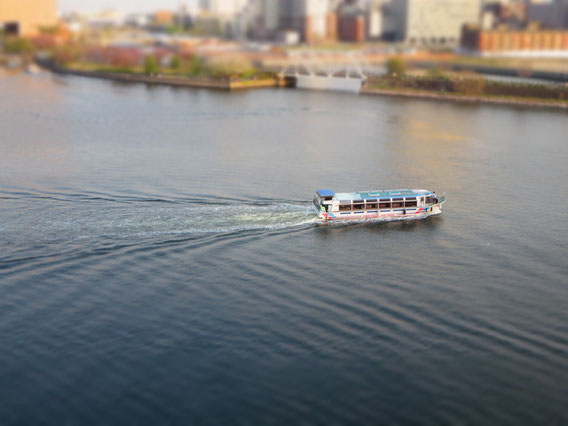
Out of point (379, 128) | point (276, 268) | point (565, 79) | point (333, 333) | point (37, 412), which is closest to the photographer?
point (37, 412)

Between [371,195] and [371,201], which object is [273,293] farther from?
[371,195]

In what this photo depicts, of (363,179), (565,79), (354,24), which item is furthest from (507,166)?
(354,24)

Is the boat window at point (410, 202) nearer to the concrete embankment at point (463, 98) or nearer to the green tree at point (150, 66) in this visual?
the concrete embankment at point (463, 98)

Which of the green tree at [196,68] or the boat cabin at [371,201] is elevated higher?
the green tree at [196,68]

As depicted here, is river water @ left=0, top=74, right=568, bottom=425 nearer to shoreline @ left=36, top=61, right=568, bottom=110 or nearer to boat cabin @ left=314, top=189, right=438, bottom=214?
boat cabin @ left=314, top=189, right=438, bottom=214

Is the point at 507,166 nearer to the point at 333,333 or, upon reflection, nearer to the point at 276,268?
the point at 276,268

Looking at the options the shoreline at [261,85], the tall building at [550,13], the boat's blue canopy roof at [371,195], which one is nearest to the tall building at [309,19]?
the tall building at [550,13]

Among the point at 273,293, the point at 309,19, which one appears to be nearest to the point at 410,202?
the point at 273,293
